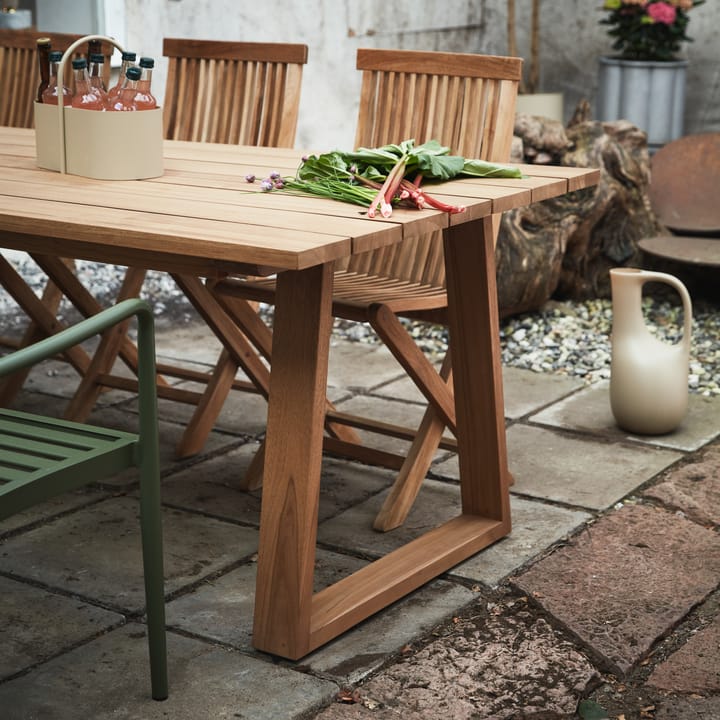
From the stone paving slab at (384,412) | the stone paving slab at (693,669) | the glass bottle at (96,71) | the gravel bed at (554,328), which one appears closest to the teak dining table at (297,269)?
the glass bottle at (96,71)

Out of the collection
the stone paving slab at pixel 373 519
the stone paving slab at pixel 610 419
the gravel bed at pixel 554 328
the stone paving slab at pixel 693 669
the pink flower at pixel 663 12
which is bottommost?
the stone paving slab at pixel 693 669

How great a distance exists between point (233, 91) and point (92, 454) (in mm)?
2227

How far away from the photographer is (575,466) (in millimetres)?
3594

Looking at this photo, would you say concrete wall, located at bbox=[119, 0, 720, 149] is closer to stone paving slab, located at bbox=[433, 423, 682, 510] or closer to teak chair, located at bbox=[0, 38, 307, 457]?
teak chair, located at bbox=[0, 38, 307, 457]

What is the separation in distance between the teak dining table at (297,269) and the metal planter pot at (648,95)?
5.37 meters

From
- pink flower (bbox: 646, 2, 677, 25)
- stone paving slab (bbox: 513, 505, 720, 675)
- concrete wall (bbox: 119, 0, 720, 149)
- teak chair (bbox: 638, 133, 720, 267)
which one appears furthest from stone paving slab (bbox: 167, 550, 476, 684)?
pink flower (bbox: 646, 2, 677, 25)

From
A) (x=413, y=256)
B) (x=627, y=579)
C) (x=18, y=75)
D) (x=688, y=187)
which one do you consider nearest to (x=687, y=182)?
(x=688, y=187)

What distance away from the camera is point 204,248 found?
2.10m

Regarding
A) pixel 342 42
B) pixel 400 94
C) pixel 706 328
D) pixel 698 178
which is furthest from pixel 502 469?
pixel 342 42

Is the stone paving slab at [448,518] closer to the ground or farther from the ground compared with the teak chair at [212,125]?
closer to the ground

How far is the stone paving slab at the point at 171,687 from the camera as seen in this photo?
2225 mm

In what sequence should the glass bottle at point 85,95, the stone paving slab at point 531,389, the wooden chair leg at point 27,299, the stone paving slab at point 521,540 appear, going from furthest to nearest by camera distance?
the stone paving slab at point 531,389 → the wooden chair leg at point 27,299 → the stone paving slab at point 521,540 → the glass bottle at point 85,95

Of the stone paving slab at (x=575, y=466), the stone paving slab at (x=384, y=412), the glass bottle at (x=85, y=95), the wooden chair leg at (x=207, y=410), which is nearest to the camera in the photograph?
the glass bottle at (x=85, y=95)

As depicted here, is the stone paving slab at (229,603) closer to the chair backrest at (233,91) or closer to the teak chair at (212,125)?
the teak chair at (212,125)
